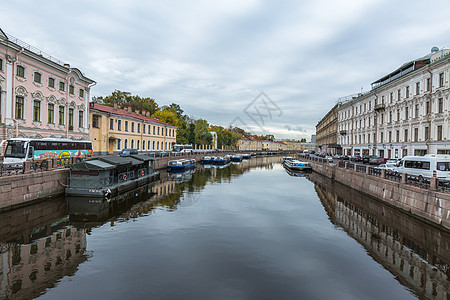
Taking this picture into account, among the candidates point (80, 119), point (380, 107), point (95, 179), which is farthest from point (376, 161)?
point (80, 119)

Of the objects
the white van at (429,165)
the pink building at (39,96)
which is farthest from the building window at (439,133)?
the pink building at (39,96)

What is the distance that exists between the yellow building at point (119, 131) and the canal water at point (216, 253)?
24322 millimetres

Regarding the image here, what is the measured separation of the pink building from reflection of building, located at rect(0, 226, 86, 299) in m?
18.0

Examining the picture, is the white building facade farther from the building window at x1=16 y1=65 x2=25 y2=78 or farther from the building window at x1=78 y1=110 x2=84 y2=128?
the building window at x1=78 y1=110 x2=84 y2=128

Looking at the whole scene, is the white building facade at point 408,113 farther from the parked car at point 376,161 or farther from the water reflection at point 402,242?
the water reflection at point 402,242

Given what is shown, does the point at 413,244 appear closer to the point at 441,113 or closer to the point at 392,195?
the point at 392,195

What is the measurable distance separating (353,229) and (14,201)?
19596 millimetres

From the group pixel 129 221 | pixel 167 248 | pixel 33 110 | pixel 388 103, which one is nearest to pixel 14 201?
pixel 129 221

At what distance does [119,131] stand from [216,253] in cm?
3894

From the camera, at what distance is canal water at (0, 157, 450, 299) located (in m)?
8.22

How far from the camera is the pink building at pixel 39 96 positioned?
79.9ft

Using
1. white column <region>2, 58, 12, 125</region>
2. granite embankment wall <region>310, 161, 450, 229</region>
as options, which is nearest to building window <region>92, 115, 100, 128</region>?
white column <region>2, 58, 12, 125</region>

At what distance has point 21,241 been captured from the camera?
11578 millimetres

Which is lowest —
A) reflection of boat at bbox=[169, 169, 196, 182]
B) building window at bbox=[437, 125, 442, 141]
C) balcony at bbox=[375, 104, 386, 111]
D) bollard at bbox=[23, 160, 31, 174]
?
reflection of boat at bbox=[169, 169, 196, 182]
